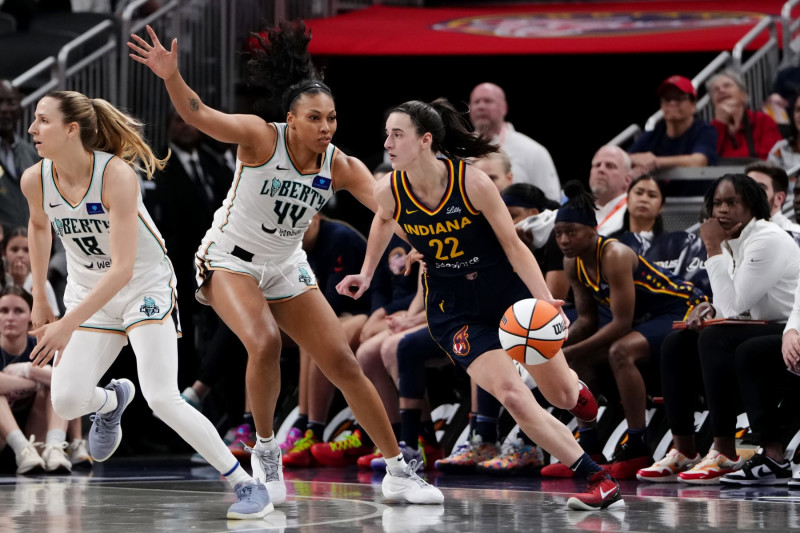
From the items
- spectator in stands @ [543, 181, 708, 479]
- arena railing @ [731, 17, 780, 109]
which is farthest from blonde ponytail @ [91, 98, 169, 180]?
arena railing @ [731, 17, 780, 109]

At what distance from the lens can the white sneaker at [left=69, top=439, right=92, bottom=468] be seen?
849cm

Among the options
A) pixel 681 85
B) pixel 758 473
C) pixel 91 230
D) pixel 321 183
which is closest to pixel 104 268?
pixel 91 230

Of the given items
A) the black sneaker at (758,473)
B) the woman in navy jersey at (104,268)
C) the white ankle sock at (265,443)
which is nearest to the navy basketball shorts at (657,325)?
the black sneaker at (758,473)

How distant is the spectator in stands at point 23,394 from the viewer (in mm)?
8102

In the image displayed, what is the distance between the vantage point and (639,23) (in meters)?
12.7

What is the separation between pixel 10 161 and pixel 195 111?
443 cm

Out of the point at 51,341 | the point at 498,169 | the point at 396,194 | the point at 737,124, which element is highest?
the point at 737,124

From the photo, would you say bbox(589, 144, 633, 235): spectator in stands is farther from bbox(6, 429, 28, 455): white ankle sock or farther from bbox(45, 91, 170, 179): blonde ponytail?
bbox(6, 429, 28, 455): white ankle sock

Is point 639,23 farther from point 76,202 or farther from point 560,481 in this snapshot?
point 76,202

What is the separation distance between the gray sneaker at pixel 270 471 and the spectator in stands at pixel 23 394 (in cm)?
240

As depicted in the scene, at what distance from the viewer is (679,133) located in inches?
376

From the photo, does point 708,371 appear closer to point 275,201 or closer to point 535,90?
point 275,201

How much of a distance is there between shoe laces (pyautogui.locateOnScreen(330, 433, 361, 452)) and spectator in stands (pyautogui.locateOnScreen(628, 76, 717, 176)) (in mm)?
A: 2850

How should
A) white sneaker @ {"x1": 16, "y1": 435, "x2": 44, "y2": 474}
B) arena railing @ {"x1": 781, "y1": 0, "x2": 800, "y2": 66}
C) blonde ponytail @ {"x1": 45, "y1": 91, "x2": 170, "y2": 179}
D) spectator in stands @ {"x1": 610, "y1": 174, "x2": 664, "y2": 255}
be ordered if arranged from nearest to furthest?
blonde ponytail @ {"x1": 45, "y1": 91, "x2": 170, "y2": 179} → white sneaker @ {"x1": 16, "y1": 435, "x2": 44, "y2": 474} → spectator in stands @ {"x1": 610, "y1": 174, "x2": 664, "y2": 255} → arena railing @ {"x1": 781, "y1": 0, "x2": 800, "y2": 66}
